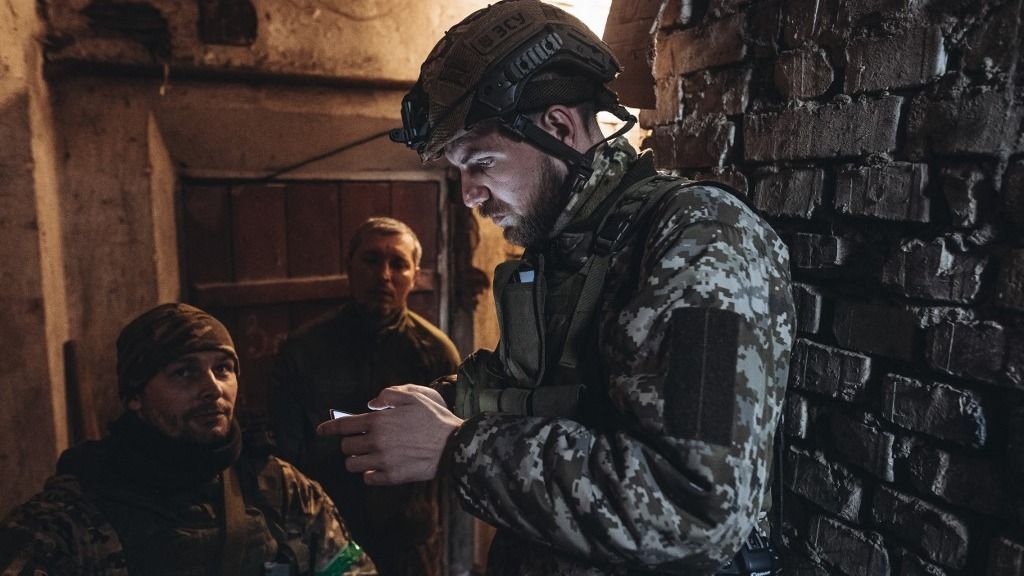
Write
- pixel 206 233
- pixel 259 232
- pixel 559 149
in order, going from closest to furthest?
pixel 559 149, pixel 206 233, pixel 259 232

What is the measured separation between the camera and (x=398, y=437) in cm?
113

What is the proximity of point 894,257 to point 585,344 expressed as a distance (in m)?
0.62

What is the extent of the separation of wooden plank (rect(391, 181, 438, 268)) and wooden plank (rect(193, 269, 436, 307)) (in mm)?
481

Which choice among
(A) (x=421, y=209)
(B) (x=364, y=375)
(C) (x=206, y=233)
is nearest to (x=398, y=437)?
(B) (x=364, y=375)

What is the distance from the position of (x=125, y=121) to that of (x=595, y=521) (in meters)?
2.42

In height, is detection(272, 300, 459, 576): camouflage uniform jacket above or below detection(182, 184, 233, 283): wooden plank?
below

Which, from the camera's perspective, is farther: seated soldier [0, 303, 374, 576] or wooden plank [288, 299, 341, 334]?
wooden plank [288, 299, 341, 334]

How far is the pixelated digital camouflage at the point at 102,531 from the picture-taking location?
1742mm

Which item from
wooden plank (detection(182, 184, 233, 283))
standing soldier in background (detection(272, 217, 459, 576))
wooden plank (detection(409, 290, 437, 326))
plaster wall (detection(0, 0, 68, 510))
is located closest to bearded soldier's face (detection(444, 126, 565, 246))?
plaster wall (detection(0, 0, 68, 510))

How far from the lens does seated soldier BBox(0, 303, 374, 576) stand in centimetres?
188

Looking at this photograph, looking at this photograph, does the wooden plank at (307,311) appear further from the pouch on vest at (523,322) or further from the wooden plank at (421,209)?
the pouch on vest at (523,322)

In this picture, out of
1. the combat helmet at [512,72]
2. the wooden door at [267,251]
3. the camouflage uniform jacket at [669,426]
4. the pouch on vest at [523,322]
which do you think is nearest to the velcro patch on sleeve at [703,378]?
the camouflage uniform jacket at [669,426]

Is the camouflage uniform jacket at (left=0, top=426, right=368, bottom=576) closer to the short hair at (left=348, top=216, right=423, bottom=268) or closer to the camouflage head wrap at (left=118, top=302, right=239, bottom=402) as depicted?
the camouflage head wrap at (left=118, top=302, right=239, bottom=402)

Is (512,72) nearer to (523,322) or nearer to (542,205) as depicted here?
(542,205)
